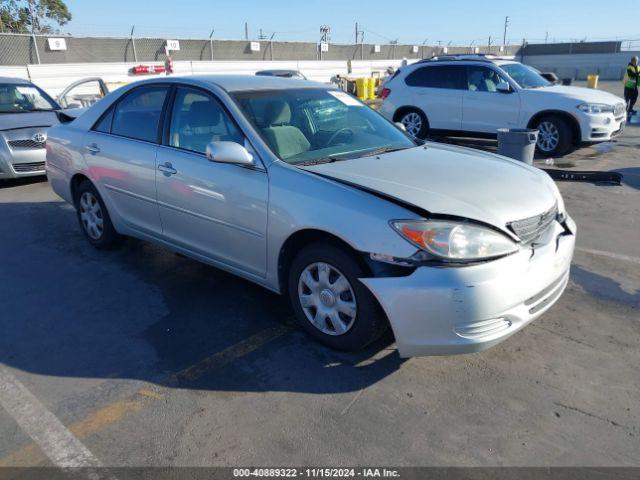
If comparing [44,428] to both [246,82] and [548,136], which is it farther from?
[548,136]

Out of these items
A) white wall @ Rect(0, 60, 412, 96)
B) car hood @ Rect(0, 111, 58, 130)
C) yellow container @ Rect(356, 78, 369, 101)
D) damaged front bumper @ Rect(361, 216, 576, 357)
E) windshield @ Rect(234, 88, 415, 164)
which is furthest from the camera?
yellow container @ Rect(356, 78, 369, 101)

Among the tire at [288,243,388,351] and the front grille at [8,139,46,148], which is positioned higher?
the front grille at [8,139,46,148]

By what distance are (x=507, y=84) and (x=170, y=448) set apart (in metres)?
9.29

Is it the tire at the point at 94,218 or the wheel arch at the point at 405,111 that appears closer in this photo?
the tire at the point at 94,218

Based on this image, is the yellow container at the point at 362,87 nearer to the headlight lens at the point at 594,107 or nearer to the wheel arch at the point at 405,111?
the wheel arch at the point at 405,111

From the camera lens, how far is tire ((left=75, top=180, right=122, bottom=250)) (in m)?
5.14

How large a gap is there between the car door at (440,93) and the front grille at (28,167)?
716cm

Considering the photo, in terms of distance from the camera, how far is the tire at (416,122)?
11.0m

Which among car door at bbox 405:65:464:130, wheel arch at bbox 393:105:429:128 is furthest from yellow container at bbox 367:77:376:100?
car door at bbox 405:65:464:130

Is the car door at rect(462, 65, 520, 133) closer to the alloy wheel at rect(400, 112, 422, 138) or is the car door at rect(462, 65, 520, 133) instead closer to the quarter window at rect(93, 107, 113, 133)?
the alloy wheel at rect(400, 112, 422, 138)

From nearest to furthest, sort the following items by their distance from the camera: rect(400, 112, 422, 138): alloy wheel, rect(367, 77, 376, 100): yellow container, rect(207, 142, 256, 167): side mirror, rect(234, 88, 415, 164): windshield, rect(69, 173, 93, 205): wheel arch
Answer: rect(207, 142, 256, 167): side mirror < rect(234, 88, 415, 164): windshield < rect(69, 173, 93, 205): wheel arch < rect(400, 112, 422, 138): alloy wheel < rect(367, 77, 376, 100): yellow container

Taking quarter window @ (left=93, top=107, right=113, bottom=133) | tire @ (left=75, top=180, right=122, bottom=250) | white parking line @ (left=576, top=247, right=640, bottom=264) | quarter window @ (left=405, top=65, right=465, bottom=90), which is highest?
quarter window @ (left=405, top=65, right=465, bottom=90)

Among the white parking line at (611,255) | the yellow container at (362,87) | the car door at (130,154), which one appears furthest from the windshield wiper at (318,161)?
the yellow container at (362,87)

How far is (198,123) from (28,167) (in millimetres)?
5508
